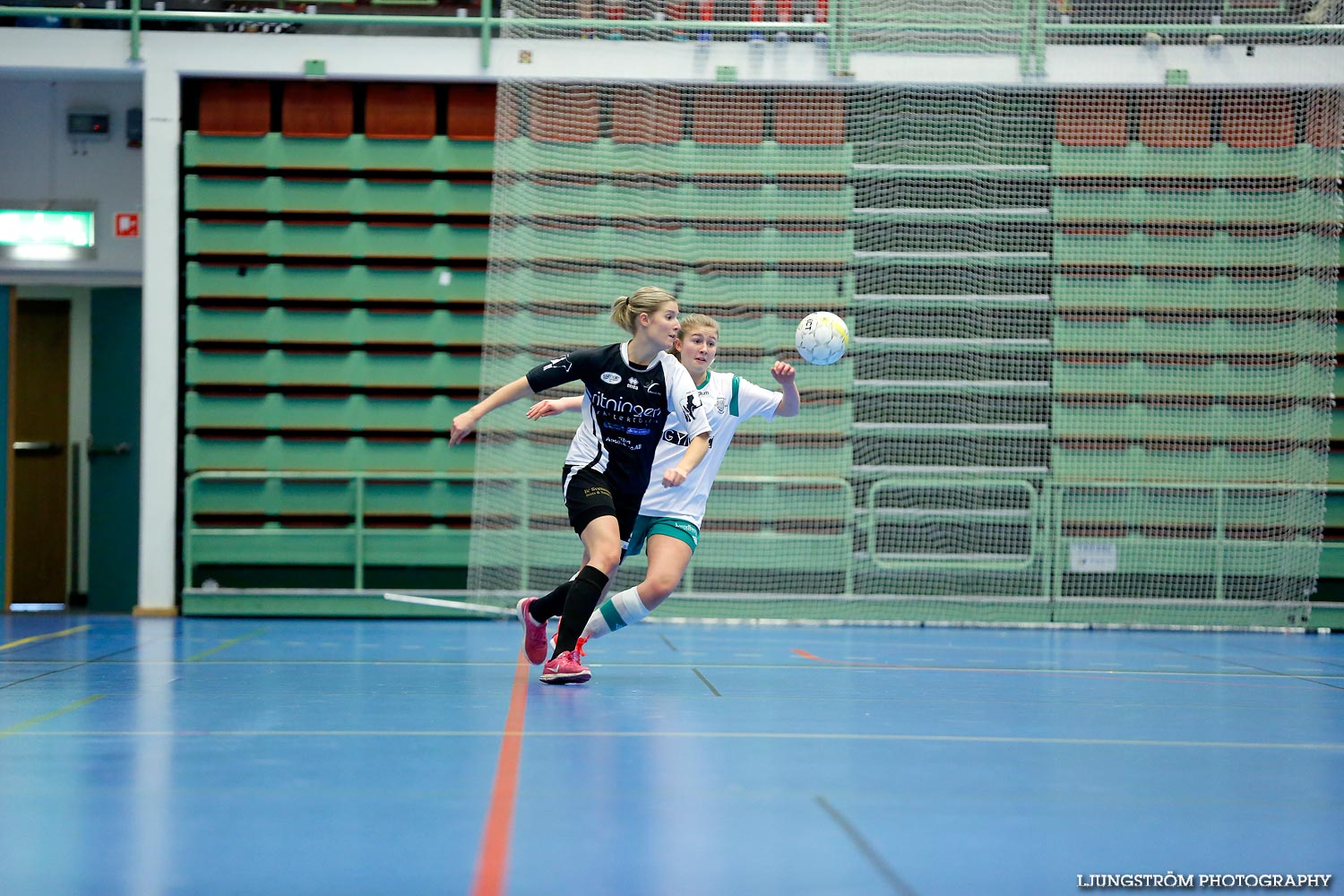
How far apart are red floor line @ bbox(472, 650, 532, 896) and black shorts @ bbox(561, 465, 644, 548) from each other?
1.00 meters

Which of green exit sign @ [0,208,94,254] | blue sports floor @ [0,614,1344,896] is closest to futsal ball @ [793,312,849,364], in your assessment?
blue sports floor @ [0,614,1344,896]

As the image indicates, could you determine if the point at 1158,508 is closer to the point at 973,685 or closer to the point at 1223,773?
the point at 973,685

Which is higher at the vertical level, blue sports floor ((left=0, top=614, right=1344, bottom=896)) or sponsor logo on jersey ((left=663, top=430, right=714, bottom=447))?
sponsor logo on jersey ((left=663, top=430, right=714, bottom=447))

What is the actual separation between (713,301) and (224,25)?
462 cm

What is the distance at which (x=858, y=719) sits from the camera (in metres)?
4.02

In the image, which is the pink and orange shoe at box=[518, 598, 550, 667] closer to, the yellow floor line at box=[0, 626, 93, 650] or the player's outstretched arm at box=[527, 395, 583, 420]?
the player's outstretched arm at box=[527, 395, 583, 420]

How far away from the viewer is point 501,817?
2479 mm

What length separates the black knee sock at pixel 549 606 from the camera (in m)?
4.93

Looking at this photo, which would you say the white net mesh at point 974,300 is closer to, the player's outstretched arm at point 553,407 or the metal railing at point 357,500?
the metal railing at point 357,500

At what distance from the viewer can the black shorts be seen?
15.9 ft

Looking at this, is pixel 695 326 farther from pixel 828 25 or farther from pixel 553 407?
pixel 828 25

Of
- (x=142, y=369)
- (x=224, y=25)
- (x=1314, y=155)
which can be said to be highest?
(x=224, y=25)

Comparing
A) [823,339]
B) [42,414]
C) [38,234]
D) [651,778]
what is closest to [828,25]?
[823,339]

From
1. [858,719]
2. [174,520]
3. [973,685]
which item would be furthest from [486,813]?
[174,520]
